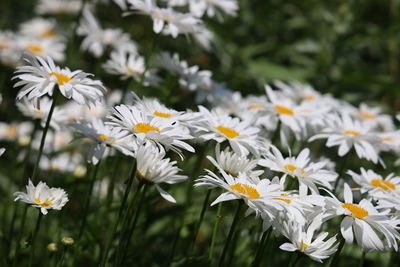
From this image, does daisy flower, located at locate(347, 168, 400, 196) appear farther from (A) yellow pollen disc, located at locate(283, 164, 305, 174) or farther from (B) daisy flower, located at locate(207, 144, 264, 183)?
(B) daisy flower, located at locate(207, 144, 264, 183)

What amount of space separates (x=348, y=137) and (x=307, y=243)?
0.75 m

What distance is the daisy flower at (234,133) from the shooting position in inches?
70.4

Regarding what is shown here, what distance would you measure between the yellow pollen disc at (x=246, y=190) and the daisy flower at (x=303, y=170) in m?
0.22

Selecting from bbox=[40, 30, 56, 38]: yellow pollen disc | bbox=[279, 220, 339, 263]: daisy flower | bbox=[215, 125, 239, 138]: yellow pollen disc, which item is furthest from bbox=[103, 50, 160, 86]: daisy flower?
bbox=[40, 30, 56, 38]: yellow pollen disc

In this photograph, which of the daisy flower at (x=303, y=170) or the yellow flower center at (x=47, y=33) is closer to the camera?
the daisy flower at (x=303, y=170)

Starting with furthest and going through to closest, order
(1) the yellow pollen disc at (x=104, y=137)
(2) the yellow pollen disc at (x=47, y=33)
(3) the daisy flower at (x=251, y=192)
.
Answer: (2) the yellow pollen disc at (x=47, y=33) < (1) the yellow pollen disc at (x=104, y=137) < (3) the daisy flower at (x=251, y=192)

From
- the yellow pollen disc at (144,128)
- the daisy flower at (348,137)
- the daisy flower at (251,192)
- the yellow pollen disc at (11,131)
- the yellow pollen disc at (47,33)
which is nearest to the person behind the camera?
the daisy flower at (251,192)

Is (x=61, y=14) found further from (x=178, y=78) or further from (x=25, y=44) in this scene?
(x=178, y=78)

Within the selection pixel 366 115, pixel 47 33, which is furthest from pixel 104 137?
pixel 47 33

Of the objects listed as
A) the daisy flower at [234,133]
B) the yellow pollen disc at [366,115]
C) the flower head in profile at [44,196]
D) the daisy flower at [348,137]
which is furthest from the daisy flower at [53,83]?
the yellow pollen disc at [366,115]

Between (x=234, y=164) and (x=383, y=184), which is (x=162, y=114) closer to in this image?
(x=234, y=164)

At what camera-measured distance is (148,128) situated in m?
1.62

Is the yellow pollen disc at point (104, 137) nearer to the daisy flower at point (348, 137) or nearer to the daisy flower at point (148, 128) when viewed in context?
the daisy flower at point (148, 128)

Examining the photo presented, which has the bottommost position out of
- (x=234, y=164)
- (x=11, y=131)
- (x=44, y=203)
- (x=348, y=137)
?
(x=44, y=203)
